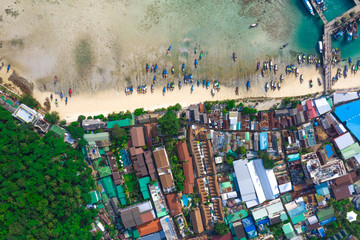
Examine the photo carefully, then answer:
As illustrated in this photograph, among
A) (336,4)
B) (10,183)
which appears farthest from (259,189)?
(10,183)

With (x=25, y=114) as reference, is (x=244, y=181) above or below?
below

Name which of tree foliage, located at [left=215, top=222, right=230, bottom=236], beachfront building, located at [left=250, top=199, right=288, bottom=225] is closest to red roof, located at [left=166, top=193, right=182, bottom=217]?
tree foliage, located at [left=215, top=222, right=230, bottom=236]

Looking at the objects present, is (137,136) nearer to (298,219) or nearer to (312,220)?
(298,219)

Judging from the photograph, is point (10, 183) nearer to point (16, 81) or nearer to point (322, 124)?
point (16, 81)

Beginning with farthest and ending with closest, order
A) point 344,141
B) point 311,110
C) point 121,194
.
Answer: point 311,110
point 344,141
point 121,194

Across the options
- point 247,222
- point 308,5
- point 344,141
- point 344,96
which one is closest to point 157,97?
point 247,222

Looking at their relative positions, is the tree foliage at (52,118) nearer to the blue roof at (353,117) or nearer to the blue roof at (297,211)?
the blue roof at (297,211)
